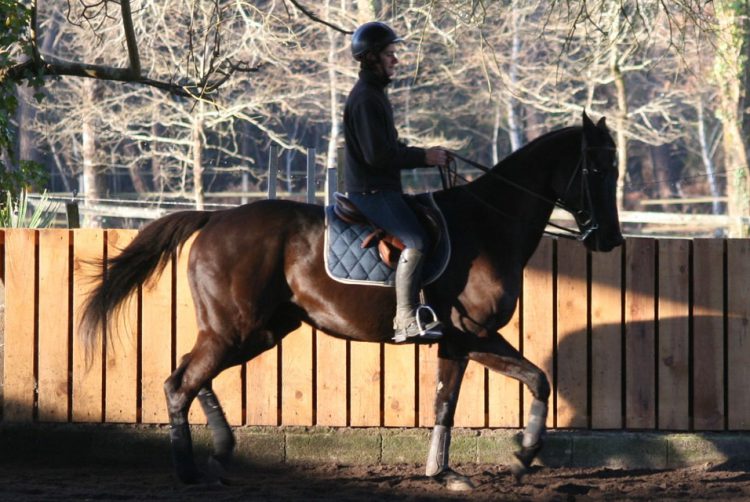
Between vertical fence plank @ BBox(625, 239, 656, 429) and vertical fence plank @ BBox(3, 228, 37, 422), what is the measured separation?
177 inches

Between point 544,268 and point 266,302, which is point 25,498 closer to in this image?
point 266,302

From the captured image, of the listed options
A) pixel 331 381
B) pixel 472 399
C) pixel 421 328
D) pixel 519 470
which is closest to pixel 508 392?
pixel 472 399

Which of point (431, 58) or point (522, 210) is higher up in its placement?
point (431, 58)

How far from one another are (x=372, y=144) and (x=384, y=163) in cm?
14

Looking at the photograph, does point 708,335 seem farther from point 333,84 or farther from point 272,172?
point 333,84

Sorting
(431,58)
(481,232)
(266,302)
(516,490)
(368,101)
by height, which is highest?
(431,58)

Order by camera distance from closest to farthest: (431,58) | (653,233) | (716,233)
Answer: (431,58)
(716,233)
(653,233)

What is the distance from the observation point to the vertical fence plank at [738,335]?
787 centimetres

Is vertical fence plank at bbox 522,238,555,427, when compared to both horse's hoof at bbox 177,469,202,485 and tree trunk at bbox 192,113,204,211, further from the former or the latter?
tree trunk at bbox 192,113,204,211

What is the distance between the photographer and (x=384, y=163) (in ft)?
21.7

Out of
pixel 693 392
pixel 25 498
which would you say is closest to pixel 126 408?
pixel 25 498

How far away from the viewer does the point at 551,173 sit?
7.01 metres

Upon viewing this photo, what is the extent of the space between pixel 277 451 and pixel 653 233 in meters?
29.2

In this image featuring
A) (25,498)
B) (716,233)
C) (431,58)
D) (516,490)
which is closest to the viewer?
(25,498)
